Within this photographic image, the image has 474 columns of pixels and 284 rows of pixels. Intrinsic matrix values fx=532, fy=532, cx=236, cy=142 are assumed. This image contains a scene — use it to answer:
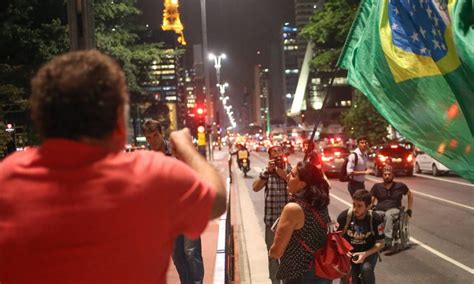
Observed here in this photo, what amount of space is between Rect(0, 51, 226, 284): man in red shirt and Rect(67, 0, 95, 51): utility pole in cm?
450

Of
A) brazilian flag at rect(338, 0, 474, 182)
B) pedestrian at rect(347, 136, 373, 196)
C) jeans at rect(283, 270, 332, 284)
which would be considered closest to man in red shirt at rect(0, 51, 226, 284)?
brazilian flag at rect(338, 0, 474, 182)

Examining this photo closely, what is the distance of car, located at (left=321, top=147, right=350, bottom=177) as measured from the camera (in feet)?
84.0

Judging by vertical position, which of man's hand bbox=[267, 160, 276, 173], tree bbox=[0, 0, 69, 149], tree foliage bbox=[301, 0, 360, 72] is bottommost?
man's hand bbox=[267, 160, 276, 173]

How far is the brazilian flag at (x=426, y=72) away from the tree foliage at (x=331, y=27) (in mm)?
28016

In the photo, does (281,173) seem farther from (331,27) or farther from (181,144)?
(331,27)

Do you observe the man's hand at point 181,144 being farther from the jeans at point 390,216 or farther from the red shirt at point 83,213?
the jeans at point 390,216

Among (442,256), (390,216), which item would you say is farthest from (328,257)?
(442,256)

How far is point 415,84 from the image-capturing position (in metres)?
3.42

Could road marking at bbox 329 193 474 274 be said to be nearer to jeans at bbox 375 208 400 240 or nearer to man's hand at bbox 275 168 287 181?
jeans at bbox 375 208 400 240

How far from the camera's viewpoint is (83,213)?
1.53 metres

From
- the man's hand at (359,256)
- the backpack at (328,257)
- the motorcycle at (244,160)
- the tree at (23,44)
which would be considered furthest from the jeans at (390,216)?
the motorcycle at (244,160)

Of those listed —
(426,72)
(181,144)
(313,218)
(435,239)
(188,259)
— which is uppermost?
(426,72)

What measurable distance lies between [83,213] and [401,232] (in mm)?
8822

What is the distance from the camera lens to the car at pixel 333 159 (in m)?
25.6
